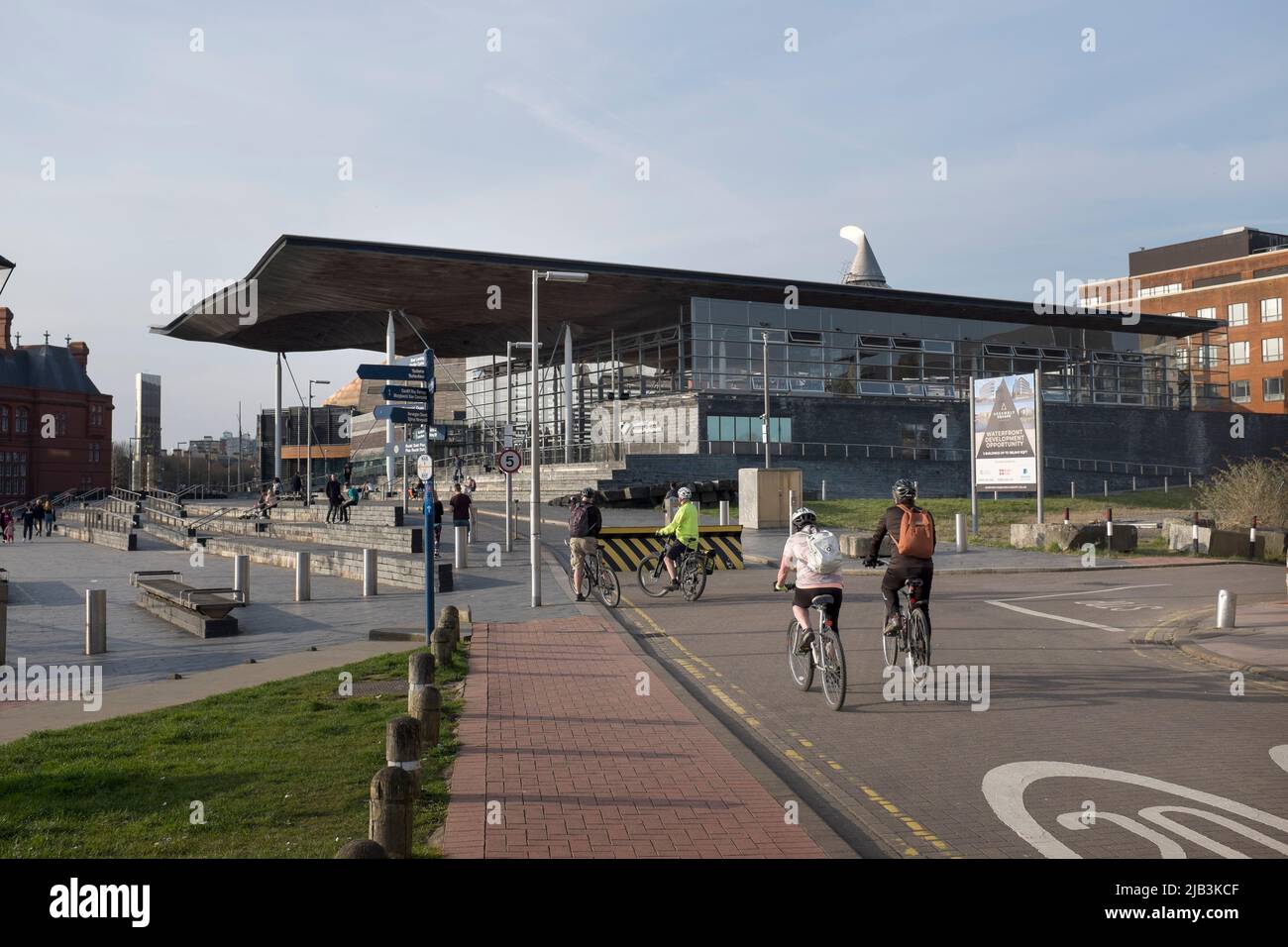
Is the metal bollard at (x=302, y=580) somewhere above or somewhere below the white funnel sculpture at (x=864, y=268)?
below

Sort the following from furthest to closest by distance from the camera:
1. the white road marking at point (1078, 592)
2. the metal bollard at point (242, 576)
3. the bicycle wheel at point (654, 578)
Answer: the bicycle wheel at point (654, 578), the metal bollard at point (242, 576), the white road marking at point (1078, 592)

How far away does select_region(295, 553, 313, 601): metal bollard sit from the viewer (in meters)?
20.9

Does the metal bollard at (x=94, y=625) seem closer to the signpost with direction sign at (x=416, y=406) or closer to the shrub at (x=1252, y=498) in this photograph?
the signpost with direction sign at (x=416, y=406)

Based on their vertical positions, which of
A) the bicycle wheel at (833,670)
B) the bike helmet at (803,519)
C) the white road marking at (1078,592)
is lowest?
the white road marking at (1078,592)

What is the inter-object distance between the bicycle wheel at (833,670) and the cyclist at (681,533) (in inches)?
317

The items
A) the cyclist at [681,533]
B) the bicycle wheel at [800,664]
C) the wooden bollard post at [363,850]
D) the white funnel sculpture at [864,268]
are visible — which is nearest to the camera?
the wooden bollard post at [363,850]

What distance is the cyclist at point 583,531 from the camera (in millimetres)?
18547

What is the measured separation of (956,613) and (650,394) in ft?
134

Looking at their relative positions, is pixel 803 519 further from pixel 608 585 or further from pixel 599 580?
pixel 599 580

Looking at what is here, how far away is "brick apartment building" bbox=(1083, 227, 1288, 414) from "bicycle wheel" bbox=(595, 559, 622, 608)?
66.7 m

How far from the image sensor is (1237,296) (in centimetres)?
8788

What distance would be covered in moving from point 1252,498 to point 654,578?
1914cm

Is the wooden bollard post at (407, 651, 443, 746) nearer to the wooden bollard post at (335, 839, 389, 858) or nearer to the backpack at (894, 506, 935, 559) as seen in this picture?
the wooden bollard post at (335, 839, 389, 858)

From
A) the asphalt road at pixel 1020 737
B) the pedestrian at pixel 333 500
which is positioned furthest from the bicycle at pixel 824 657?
the pedestrian at pixel 333 500
